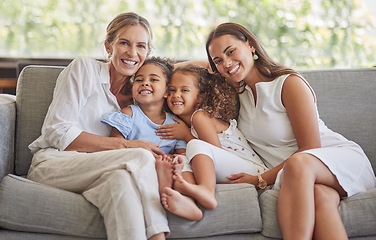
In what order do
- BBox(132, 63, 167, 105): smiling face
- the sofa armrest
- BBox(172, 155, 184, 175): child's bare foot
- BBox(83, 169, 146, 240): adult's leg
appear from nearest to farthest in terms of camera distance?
1. BBox(83, 169, 146, 240): adult's leg
2. BBox(172, 155, 184, 175): child's bare foot
3. the sofa armrest
4. BBox(132, 63, 167, 105): smiling face

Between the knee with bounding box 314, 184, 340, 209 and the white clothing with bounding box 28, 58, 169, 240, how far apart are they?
20.9 inches

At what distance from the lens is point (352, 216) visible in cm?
150

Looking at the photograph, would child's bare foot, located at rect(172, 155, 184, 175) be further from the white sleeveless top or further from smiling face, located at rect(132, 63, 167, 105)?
smiling face, located at rect(132, 63, 167, 105)

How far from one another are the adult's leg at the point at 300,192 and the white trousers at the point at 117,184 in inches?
16.1

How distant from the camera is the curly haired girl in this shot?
1.51 metres

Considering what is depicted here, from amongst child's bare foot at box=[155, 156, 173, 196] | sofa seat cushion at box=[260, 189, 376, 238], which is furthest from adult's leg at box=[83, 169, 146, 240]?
sofa seat cushion at box=[260, 189, 376, 238]

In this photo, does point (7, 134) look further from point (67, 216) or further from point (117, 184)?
point (117, 184)

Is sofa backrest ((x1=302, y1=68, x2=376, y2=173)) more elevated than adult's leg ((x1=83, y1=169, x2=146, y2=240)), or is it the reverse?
sofa backrest ((x1=302, y1=68, x2=376, y2=173))

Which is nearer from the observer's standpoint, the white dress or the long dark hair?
the white dress

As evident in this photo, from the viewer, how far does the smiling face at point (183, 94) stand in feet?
6.36

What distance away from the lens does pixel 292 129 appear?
70.9 inches


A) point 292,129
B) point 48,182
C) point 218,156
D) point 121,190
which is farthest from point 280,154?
point 48,182

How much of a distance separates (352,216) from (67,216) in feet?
3.27

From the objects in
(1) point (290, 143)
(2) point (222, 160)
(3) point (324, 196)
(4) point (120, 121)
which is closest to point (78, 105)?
(4) point (120, 121)
